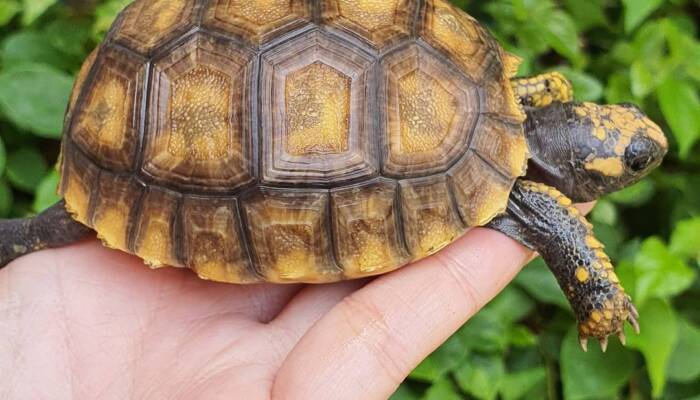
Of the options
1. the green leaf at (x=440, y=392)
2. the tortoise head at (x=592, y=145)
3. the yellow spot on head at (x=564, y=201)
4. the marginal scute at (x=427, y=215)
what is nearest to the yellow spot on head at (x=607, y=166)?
the tortoise head at (x=592, y=145)

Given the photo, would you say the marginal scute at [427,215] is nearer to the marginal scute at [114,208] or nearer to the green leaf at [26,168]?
the marginal scute at [114,208]

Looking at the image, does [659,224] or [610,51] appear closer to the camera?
[610,51]

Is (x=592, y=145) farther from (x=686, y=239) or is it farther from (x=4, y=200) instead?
(x=4, y=200)

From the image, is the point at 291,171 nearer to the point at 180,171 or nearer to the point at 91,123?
the point at 180,171

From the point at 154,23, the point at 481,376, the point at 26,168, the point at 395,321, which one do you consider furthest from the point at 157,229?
the point at 481,376

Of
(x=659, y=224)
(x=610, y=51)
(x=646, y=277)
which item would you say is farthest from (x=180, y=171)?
(x=659, y=224)
